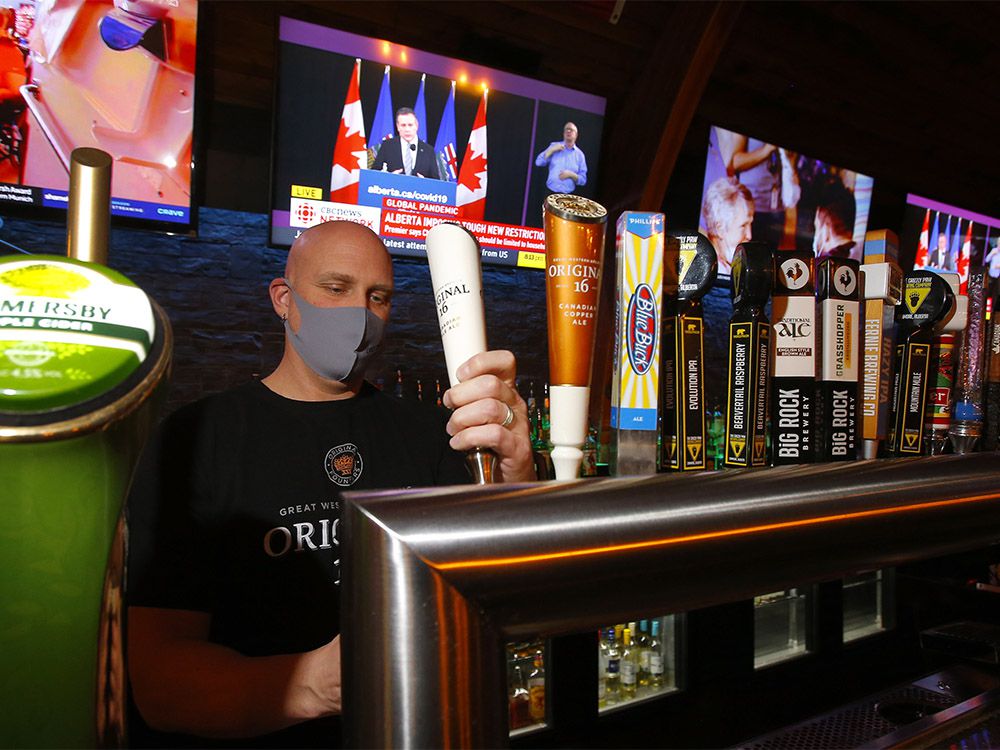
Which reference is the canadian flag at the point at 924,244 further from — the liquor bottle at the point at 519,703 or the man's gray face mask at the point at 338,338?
the man's gray face mask at the point at 338,338

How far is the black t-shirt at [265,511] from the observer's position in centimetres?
125

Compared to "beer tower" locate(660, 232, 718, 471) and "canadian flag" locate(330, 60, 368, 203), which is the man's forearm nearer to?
"beer tower" locate(660, 232, 718, 471)

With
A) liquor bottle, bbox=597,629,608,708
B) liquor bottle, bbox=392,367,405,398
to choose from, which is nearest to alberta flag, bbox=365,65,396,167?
liquor bottle, bbox=392,367,405,398

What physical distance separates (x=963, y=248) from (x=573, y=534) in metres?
4.90

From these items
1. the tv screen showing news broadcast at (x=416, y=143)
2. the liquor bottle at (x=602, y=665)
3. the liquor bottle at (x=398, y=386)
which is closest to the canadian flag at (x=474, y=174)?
the tv screen showing news broadcast at (x=416, y=143)

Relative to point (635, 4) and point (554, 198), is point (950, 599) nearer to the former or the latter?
point (554, 198)

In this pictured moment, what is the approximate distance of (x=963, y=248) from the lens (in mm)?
4121

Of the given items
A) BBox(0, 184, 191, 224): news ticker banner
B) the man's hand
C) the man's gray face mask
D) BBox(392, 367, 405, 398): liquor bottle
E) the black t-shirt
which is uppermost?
BBox(0, 184, 191, 224): news ticker banner

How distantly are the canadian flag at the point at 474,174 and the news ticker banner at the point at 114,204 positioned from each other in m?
1.02

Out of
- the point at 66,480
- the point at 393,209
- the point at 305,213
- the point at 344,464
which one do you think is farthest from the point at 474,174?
the point at 66,480

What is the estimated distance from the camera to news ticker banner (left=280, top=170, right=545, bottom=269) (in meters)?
2.40

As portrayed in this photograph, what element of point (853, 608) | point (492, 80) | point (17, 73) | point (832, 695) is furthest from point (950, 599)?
point (17, 73)

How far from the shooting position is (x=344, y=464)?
1568 millimetres

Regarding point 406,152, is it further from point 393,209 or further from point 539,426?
point 539,426
